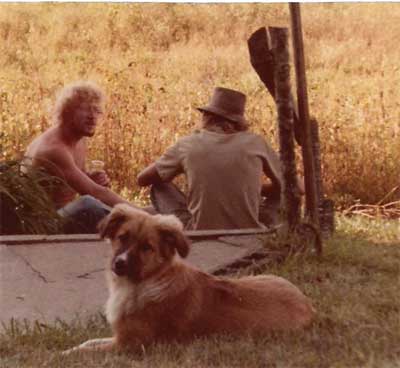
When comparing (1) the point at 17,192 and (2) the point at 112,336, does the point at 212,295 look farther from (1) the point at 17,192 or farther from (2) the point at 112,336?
(1) the point at 17,192

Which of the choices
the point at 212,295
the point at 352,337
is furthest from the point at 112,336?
the point at 352,337

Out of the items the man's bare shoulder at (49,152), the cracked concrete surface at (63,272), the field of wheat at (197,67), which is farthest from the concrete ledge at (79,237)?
the man's bare shoulder at (49,152)

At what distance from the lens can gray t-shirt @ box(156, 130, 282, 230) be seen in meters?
4.95

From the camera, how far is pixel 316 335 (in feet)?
12.6

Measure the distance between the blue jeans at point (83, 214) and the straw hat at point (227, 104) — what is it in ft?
2.33

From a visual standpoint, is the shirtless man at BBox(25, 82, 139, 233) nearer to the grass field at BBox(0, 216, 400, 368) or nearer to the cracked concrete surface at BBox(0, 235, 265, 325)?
the cracked concrete surface at BBox(0, 235, 265, 325)

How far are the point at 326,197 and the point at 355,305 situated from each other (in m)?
1.00

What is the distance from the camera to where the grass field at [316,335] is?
3.58m

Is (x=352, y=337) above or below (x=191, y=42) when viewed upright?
below

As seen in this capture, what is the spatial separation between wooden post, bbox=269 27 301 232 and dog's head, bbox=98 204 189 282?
1129 mm

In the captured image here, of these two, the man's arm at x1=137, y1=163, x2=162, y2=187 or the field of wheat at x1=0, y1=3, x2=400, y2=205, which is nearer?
the field of wheat at x1=0, y1=3, x2=400, y2=205

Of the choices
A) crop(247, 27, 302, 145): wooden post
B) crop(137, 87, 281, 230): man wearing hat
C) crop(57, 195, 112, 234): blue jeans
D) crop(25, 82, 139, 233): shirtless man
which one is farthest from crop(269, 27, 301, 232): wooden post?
crop(57, 195, 112, 234): blue jeans

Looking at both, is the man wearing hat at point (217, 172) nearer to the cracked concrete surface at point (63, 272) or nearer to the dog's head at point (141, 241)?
the cracked concrete surface at point (63, 272)

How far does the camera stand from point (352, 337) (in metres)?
3.79
